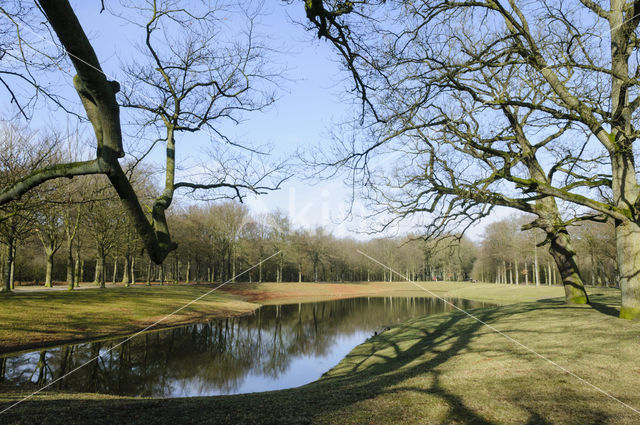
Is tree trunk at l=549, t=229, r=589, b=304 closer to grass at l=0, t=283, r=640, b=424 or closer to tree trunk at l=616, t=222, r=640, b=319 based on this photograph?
tree trunk at l=616, t=222, r=640, b=319

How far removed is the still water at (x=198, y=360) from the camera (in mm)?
11195

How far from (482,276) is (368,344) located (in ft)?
226

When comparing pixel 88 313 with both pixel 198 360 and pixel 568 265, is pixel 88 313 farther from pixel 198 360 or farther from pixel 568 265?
Answer: pixel 568 265

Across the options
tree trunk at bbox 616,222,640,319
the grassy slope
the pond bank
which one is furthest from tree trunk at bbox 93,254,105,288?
tree trunk at bbox 616,222,640,319

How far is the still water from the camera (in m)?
11.2

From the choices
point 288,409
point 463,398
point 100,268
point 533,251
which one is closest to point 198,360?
point 288,409

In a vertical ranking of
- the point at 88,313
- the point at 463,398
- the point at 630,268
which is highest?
the point at 630,268

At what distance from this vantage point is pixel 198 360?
15.0 meters

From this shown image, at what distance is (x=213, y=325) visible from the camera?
23.4 meters

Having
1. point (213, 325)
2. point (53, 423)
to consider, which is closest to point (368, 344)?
point (213, 325)

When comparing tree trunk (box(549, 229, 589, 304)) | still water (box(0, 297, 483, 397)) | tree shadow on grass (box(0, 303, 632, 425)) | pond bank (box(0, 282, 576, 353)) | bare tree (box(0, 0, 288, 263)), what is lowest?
still water (box(0, 297, 483, 397))

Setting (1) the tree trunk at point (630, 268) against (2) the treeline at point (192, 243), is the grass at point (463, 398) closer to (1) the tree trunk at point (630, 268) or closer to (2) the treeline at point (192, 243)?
(1) the tree trunk at point (630, 268)

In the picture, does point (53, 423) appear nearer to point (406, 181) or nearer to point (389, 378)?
point (389, 378)

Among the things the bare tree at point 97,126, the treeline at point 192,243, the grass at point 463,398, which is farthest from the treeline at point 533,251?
the bare tree at point 97,126
